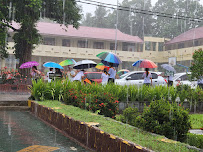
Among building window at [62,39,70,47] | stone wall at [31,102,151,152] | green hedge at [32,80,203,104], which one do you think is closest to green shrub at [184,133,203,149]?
stone wall at [31,102,151,152]

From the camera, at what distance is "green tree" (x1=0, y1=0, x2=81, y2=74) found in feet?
65.5

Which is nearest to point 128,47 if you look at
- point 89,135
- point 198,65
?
point 198,65

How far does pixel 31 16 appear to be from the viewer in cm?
2050

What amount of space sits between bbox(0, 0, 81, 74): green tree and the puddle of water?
12214mm

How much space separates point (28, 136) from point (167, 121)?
10.5 feet

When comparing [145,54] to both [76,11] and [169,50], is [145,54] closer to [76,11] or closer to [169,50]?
[169,50]

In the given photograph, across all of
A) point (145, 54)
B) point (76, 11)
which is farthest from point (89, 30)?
point (76, 11)

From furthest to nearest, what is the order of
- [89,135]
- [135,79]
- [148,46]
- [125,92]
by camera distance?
1. [148,46]
2. [135,79]
3. [125,92]
4. [89,135]

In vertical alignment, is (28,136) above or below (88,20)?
below

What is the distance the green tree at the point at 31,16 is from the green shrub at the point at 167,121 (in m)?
15.5

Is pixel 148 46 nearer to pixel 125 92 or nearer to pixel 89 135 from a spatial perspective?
pixel 125 92

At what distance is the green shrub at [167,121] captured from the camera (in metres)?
5.21

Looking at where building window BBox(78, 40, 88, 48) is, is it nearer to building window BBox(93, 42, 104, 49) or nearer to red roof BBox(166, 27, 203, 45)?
building window BBox(93, 42, 104, 49)

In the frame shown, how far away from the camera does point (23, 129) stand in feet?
25.3
